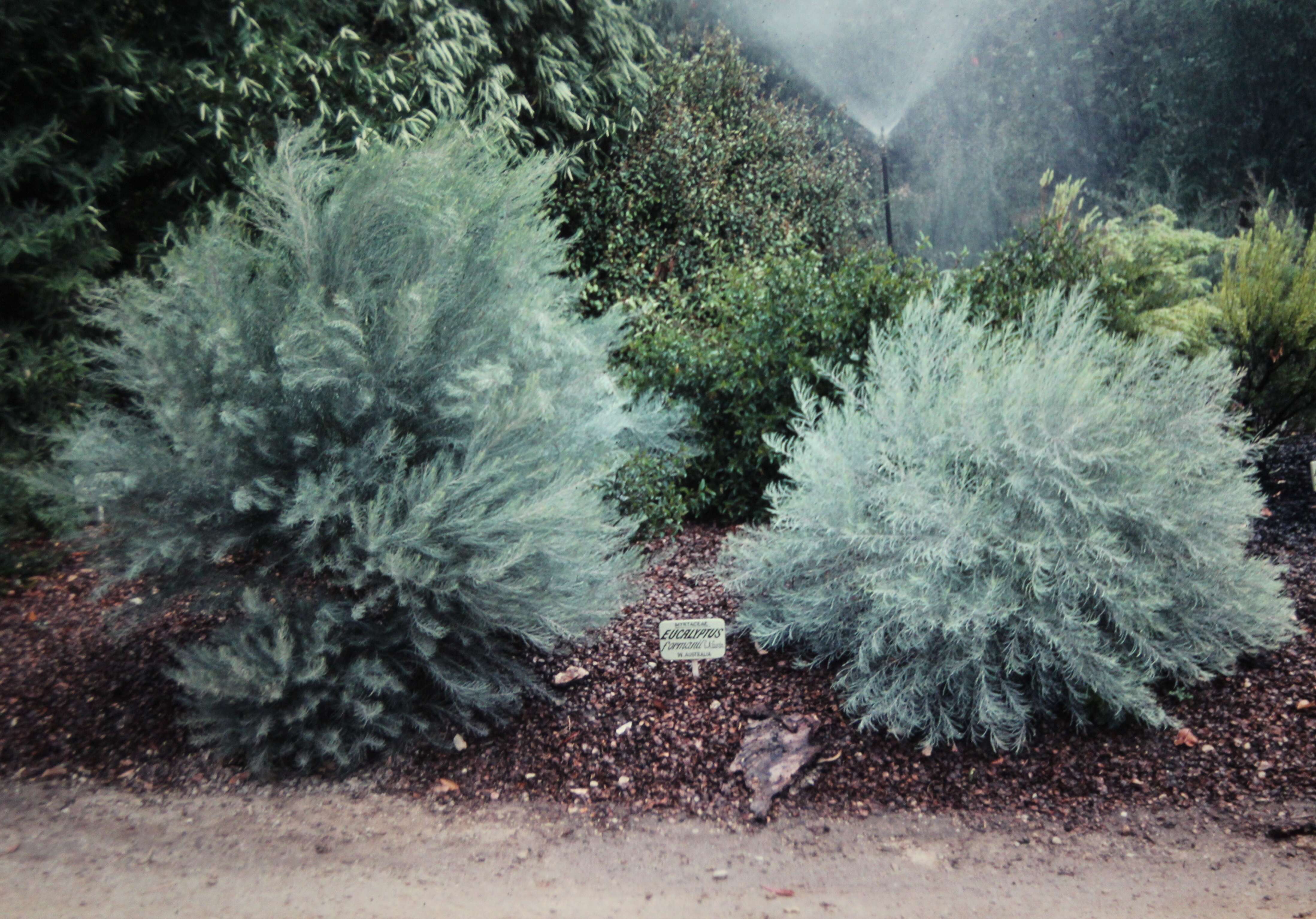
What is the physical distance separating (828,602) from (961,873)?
41.3 inches

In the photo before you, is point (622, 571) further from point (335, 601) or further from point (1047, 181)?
point (1047, 181)

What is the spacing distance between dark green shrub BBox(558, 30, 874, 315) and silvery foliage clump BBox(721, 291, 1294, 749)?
3006 millimetres

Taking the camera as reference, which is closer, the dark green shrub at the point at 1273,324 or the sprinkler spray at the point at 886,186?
the dark green shrub at the point at 1273,324

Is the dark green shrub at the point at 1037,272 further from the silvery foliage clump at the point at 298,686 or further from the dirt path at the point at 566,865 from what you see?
the silvery foliage clump at the point at 298,686

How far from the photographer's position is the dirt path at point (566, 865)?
78.0 inches

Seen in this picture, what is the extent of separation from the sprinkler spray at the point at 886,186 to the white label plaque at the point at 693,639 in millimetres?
6755

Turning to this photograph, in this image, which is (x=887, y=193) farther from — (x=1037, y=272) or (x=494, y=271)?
(x=494, y=271)

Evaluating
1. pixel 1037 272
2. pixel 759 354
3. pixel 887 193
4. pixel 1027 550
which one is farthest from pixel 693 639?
pixel 887 193

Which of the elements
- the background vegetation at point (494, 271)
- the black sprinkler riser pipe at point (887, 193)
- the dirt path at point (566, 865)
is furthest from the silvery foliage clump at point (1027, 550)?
the black sprinkler riser pipe at point (887, 193)

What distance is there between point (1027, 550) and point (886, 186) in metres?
6.95

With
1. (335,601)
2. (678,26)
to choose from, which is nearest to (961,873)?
(335,601)

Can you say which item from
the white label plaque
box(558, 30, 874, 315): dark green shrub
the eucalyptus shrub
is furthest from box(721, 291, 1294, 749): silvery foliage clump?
box(558, 30, 874, 315): dark green shrub

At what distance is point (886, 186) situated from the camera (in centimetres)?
877

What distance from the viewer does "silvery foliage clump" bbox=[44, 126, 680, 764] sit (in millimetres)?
2605
